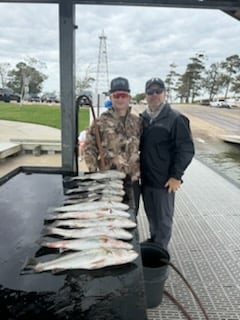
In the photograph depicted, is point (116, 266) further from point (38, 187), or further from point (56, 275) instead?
point (38, 187)

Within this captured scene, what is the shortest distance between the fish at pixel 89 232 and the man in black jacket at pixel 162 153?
1095 millimetres

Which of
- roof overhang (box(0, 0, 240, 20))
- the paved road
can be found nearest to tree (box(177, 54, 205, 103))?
the paved road

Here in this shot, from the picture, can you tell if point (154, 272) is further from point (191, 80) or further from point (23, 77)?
point (191, 80)

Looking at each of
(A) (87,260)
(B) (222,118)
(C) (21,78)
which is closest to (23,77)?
(C) (21,78)

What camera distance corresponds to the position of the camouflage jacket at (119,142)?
252cm

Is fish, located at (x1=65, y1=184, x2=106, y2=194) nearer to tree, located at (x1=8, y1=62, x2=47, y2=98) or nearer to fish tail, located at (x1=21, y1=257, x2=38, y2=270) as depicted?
fish tail, located at (x1=21, y1=257, x2=38, y2=270)

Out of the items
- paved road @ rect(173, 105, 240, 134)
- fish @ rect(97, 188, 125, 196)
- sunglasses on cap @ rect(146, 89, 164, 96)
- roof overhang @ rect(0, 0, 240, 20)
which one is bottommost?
paved road @ rect(173, 105, 240, 134)

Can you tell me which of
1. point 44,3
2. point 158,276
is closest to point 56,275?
point 158,276

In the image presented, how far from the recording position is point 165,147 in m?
2.55

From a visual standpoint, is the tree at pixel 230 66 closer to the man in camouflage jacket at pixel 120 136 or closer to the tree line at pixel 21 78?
the tree line at pixel 21 78

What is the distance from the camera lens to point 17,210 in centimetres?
188

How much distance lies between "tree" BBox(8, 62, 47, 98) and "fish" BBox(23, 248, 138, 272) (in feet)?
102

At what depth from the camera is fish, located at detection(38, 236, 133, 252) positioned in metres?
1.34

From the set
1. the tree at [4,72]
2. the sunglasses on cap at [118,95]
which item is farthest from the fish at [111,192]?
the tree at [4,72]
